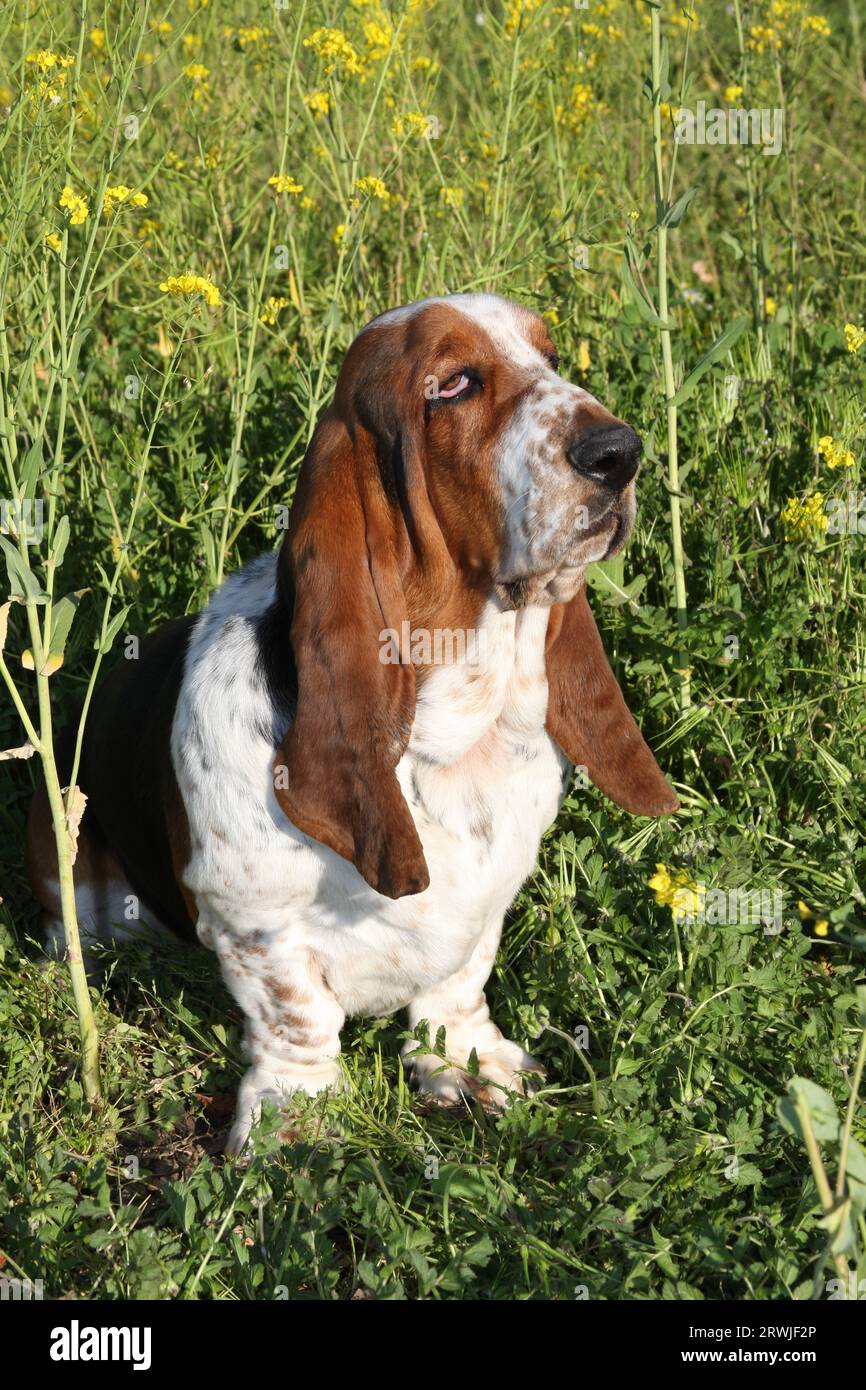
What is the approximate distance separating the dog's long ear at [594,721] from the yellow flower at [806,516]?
668 millimetres

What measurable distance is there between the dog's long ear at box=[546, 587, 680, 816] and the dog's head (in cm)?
29

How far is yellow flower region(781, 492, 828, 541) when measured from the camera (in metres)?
3.38

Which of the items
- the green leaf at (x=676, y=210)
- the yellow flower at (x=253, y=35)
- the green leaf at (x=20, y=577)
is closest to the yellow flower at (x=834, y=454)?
the green leaf at (x=676, y=210)

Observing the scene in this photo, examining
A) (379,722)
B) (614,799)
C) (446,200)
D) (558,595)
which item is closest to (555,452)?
(558,595)

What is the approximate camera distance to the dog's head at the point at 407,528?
261 cm

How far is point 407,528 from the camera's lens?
2717 millimetres

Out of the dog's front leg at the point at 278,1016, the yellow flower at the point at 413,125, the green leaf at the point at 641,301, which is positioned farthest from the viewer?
the yellow flower at the point at 413,125

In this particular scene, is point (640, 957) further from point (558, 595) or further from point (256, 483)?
point (256, 483)

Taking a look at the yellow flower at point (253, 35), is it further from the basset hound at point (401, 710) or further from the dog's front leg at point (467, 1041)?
the dog's front leg at point (467, 1041)

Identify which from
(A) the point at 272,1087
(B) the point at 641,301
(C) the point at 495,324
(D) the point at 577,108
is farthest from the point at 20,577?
(D) the point at 577,108

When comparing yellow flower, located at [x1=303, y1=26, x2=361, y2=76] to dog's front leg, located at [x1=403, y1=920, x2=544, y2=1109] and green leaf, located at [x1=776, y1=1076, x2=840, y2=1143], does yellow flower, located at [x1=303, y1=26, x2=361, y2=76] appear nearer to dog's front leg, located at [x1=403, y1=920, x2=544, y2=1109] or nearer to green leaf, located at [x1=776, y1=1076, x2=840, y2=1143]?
dog's front leg, located at [x1=403, y1=920, x2=544, y2=1109]

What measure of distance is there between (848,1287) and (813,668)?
1.82 metres

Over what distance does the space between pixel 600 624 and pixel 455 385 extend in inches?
52.2

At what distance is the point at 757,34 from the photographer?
4.48 meters
